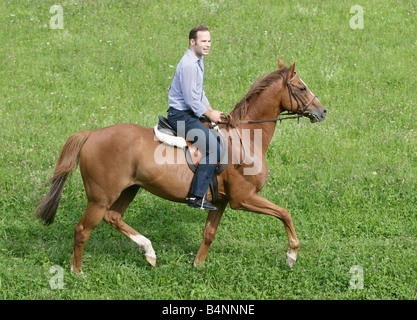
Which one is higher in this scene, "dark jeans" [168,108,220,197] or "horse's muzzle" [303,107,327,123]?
"horse's muzzle" [303,107,327,123]

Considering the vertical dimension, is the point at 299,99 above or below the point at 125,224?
above

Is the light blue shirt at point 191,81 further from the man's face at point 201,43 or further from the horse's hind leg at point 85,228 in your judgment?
the horse's hind leg at point 85,228

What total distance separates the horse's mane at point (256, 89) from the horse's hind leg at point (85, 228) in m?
2.32

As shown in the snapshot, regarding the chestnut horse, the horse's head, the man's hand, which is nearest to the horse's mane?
the chestnut horse

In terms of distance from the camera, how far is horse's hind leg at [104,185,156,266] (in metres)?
7.17

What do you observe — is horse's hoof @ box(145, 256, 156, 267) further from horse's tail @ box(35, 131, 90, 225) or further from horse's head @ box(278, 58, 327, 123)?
horse's head @ box(278, 58, 327, 123)

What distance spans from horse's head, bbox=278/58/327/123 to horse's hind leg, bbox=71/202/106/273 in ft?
10.0

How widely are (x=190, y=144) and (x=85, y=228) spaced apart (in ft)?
6.33

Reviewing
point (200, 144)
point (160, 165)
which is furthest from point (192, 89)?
point (160, 165)

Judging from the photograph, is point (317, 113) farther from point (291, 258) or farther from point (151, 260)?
point (151, 260)

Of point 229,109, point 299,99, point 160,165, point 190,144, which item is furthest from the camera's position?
point 229,109

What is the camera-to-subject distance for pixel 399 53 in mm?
14234

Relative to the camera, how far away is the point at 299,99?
273 inches

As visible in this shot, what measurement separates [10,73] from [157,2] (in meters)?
6.19
